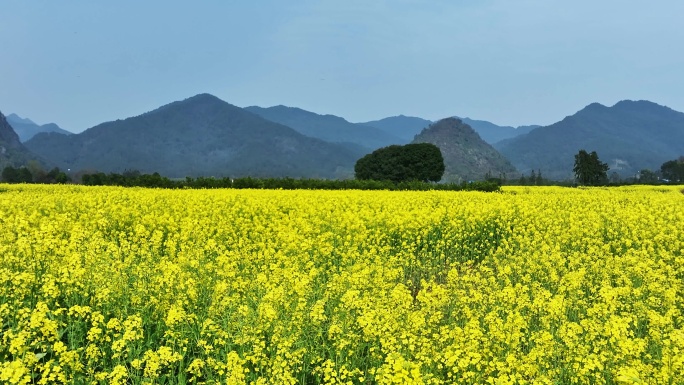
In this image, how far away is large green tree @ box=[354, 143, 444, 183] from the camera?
269ft

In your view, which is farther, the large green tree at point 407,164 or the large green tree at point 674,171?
the large green tree at point 674,171

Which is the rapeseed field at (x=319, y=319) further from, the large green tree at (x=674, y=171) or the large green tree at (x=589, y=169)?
the large green tree at (x=674, y=171)

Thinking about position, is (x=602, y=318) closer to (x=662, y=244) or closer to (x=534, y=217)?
(x=662, y=244)

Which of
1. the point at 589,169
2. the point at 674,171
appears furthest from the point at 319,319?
the point at 674,171

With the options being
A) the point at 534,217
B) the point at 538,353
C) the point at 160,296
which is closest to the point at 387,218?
the point at 534,217

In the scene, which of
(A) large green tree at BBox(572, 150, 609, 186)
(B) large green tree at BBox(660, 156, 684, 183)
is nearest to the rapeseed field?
(A) large green tree at BBox(572, 150, 609, 186)

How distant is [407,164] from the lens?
273 feet

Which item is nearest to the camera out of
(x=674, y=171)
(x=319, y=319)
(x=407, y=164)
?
(x=319, y=319)

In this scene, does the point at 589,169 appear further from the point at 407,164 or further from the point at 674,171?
the point at 674,171

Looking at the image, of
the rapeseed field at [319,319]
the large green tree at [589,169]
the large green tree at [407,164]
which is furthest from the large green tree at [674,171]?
the rapeseed field at [319,319]

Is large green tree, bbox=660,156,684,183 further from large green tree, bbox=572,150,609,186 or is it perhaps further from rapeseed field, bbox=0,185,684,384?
rapeseed field, bbox=0,185,684,384

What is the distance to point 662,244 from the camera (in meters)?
13.8

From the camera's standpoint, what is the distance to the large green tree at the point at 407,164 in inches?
3223

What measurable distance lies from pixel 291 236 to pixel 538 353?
6.87 metres
